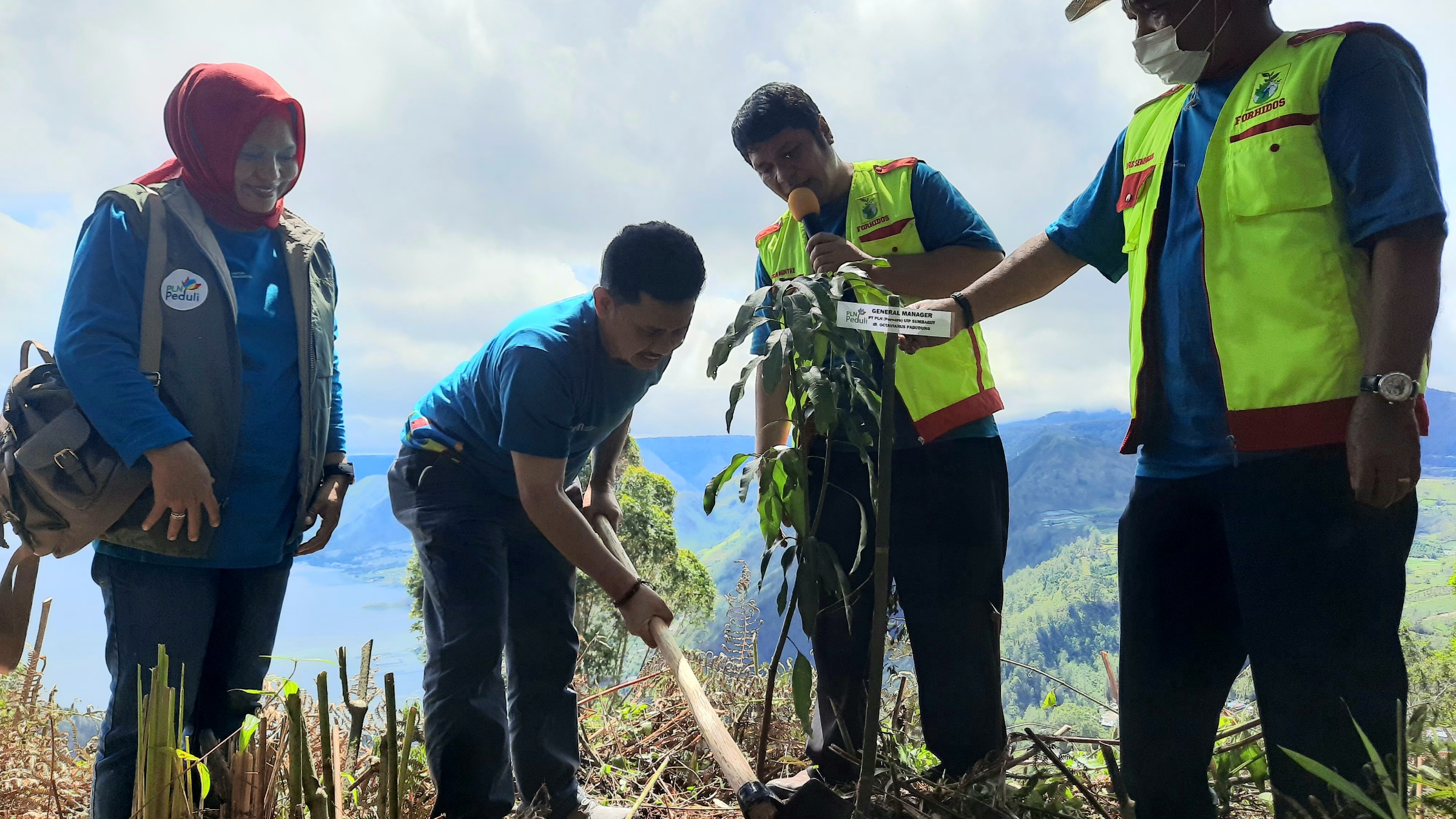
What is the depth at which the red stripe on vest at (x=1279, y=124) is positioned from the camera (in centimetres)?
120

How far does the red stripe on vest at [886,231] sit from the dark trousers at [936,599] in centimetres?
52

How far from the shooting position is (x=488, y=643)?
6.28ft

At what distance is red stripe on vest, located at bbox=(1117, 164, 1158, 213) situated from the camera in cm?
141

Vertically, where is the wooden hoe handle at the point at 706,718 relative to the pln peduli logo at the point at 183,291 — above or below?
below

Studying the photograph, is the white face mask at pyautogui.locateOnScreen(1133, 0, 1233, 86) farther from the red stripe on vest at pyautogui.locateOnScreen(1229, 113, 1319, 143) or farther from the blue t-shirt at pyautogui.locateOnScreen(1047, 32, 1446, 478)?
the red stripe on vest at pyautogui.locateOnScreen(1229, 113, 1319, 143)

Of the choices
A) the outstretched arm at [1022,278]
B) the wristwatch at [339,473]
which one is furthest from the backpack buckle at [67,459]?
the outstretched arm at [1022,278]

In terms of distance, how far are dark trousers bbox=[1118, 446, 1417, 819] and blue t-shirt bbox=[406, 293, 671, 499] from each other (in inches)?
46.1

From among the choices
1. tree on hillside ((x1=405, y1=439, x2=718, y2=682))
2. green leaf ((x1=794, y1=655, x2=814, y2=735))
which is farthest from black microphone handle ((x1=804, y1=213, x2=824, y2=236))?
tree on hillside ((x1=405, y1=439, x2=718, y2=682))

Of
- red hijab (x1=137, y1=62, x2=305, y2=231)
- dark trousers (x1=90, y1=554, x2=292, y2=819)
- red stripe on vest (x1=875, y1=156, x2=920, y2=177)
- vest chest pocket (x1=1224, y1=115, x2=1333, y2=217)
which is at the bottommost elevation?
dark trousers (x1=90, y1=554, x2=292, y2=819)

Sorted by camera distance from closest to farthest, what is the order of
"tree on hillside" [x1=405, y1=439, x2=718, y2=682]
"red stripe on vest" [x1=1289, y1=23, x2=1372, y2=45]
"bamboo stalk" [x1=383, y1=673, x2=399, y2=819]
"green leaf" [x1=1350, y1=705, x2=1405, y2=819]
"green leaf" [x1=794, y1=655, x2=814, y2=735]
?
"green leaf" [x1=1350, y1=705, x2=1405, y2=819], "bamboo stalk" [x1=383, y1=673, x2=399, y2=819], "red stripe on vest" [x1=1289, y1=23, x2=1372, y2=45], "green leaf" [x1=794, y1=655, x2=814, y2=735], "tree on hillside" [x1=405, y1=439, x2=718, y2=682]

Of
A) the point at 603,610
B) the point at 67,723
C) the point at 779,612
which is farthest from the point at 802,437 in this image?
the point at 603,610

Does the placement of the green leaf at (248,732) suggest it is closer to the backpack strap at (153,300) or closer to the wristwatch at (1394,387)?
the backpack strap at (153,300)

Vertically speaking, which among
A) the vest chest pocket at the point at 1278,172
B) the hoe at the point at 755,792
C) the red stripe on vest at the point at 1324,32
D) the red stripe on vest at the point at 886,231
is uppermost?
the red stripe on vest at the point at 886,231

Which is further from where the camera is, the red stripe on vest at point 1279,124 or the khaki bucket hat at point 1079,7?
the khaki bucket hat at point 1079,7
